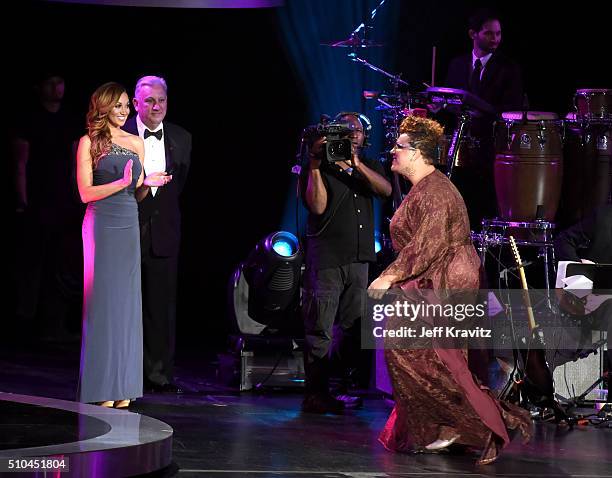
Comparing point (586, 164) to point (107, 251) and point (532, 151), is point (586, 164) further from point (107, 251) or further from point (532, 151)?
point (107, 251)

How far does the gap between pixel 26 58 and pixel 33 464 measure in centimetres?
659

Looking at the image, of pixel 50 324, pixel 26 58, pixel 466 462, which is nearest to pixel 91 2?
pixel 26 58

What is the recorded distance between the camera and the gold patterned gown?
Result: 614cm

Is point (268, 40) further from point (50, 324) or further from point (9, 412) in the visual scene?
point (9, 412)

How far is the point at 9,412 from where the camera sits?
19.8 ft

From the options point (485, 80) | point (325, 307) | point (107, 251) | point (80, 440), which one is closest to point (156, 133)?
point (107, 251)

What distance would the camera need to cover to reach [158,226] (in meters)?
8.01

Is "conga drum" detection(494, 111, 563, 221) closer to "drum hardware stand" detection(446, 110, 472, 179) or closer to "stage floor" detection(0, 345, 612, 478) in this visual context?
"drum hardware stand" detection(446, 110, 472, 179)

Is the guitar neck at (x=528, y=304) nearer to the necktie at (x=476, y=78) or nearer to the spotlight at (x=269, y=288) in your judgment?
the spotlight at (x=269, y=288)

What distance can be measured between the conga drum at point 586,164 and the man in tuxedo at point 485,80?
48cm

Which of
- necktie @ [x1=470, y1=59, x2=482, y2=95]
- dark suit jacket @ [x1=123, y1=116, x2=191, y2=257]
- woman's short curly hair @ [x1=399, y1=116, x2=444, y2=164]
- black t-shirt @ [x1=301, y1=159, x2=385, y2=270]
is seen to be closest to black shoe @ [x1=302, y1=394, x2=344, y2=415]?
black t-shirt @ [x1=301, y1=159, x2=385, y2=270]

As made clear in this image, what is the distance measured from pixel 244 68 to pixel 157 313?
135 inches

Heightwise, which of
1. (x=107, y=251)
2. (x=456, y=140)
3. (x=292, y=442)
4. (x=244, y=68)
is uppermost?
(x=244, y=68)

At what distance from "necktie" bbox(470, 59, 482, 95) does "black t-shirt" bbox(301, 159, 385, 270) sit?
218cm
